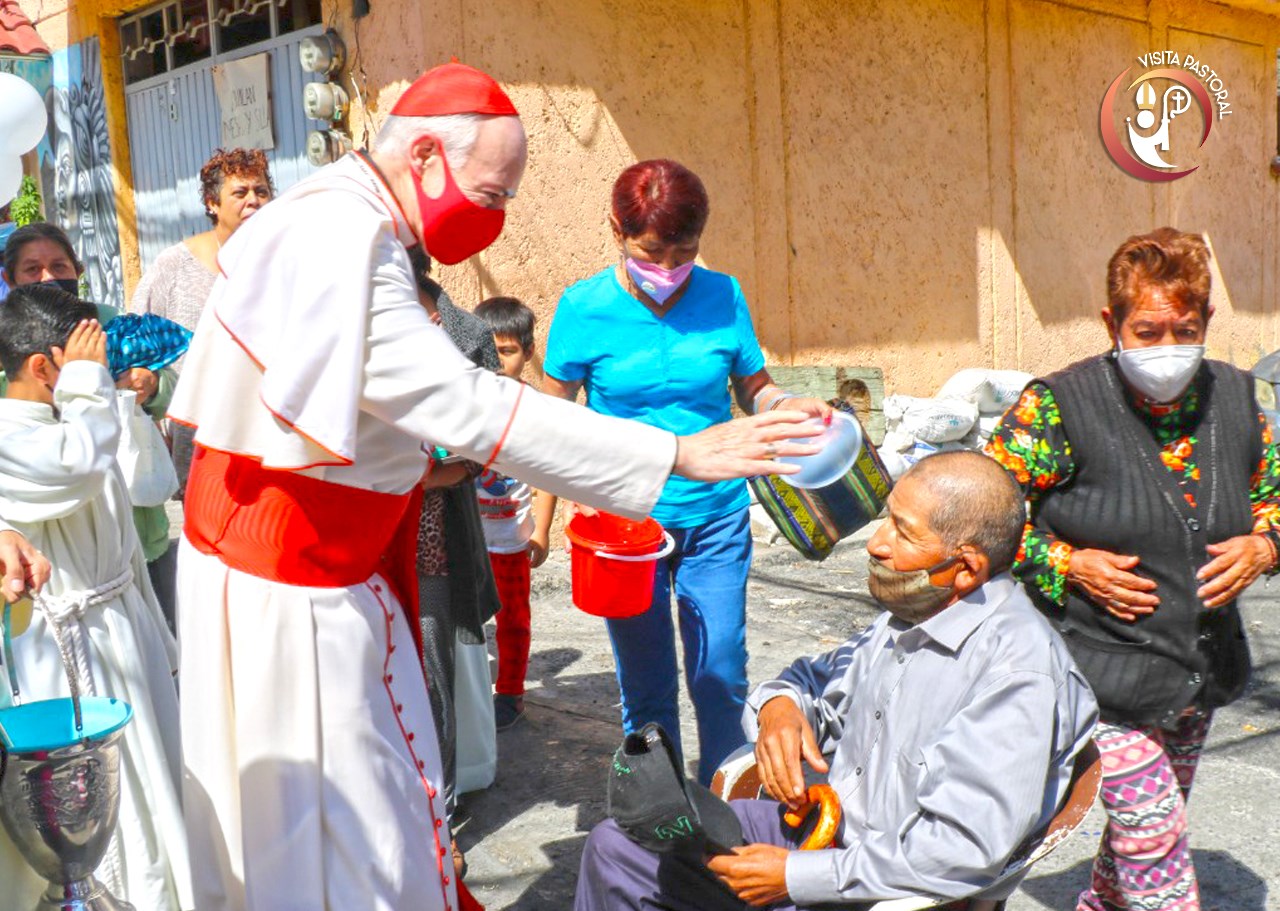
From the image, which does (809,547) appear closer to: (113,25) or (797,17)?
(797,17)

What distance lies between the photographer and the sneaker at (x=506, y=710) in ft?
16.8

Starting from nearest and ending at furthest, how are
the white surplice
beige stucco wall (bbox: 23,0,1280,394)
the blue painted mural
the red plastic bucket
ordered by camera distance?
the white surplice → the red plastic bucket → beige stucco wall (bbox: 23,0,1280,394) → the blue painted mural

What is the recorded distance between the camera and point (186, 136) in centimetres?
904

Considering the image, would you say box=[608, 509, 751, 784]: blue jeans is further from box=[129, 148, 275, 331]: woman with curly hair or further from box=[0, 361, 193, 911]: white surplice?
box=[129, 148, 275, 331]: woman with curly hair

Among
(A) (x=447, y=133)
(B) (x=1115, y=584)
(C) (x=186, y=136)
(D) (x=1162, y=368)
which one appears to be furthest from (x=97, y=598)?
(C) (x=186, y=136)

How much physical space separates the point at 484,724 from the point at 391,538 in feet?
6.38

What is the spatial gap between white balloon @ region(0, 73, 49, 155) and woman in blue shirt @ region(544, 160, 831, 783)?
1668mm

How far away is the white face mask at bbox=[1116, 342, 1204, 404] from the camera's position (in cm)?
306

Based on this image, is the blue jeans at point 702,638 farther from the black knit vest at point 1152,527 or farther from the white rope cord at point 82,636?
the white rope cord at point 82,636

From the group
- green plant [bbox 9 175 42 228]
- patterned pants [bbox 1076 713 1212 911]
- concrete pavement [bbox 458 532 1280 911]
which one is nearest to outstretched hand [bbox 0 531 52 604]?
concrete pavement [bbox 458 532 1280 911]

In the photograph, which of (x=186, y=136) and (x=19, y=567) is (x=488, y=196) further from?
(x=186, y=136)

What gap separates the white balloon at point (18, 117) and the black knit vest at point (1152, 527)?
9.84 feet

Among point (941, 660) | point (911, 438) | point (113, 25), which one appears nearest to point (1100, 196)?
point (911, 438)

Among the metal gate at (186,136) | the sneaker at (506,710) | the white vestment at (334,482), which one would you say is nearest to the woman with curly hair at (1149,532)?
the white vestment at (334,482)
